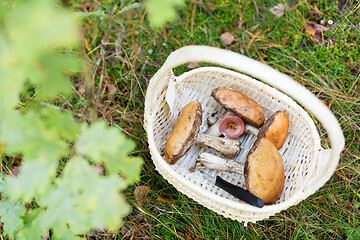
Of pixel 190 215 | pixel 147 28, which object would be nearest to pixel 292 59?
pixel 147 28

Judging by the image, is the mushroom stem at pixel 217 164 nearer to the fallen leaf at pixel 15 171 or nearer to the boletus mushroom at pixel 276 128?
Answer: the boletus mushroom at pixel 276 128

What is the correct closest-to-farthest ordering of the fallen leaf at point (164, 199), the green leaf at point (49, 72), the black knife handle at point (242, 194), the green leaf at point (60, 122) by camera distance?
the green leaf at point (49, 72) < the green leaf at point (60, 122) < the black knife handle at point (242, 194) < the fallen leaf at point (164, 199)

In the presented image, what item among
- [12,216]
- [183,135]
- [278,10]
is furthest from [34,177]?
[278,10]

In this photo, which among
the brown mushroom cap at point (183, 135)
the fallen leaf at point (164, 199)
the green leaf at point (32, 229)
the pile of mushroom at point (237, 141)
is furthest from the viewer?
the fallen leaf at point (164, 199)

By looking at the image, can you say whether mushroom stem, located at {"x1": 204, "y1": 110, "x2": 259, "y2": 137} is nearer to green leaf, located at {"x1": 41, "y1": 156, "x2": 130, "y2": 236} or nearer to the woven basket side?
the woven basket side

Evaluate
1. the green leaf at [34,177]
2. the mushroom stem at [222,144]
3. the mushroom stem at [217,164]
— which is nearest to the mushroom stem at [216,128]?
the mushroom stem at [222,144]

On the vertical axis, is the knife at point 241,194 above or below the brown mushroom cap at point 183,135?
below
